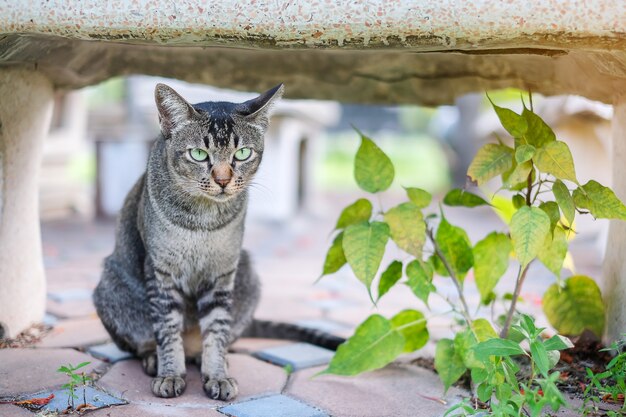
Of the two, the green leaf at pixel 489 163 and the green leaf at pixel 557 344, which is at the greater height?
the green leaf at pixel 489 163

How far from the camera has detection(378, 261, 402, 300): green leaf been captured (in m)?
2.47

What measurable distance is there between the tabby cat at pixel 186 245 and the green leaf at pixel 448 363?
2.14 ft

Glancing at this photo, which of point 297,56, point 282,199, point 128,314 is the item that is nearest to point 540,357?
point 128,314

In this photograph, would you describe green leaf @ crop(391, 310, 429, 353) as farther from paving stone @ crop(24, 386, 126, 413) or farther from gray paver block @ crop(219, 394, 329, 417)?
paving stone @ crop(24, 386, 126, 413)

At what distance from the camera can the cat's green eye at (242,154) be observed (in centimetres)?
238

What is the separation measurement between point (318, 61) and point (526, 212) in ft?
4.57

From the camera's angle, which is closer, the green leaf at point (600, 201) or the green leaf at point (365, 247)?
the green leaf at point (600, 201)

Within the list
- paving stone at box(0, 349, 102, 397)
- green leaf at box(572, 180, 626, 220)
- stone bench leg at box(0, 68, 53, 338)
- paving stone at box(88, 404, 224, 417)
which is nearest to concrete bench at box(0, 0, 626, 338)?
stone bench leg at box(0, 68, 53, 338)

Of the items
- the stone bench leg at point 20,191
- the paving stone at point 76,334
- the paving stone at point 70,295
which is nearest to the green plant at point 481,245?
the paving stone at point 76,334

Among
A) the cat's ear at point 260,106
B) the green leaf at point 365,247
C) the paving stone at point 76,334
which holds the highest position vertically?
the cat's ear at point 260,106

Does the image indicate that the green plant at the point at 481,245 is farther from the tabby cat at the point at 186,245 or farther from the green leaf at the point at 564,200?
the tabby cat at the point at 186,245

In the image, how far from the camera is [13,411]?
6.47 feet

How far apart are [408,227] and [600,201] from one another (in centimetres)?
58

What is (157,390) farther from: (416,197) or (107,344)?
(416,197)
